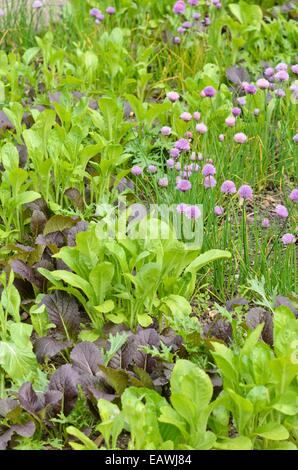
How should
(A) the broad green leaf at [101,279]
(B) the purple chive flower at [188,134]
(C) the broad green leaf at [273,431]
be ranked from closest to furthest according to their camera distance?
(C) the broad green leaf at [273,431] < (A) the broad green leaf at [101,279] < (B) the purple chive flower at [188,134]

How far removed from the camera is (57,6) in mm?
6754

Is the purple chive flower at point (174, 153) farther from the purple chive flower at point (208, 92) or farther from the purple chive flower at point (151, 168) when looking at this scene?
the purple chive flower at point (208, 92)

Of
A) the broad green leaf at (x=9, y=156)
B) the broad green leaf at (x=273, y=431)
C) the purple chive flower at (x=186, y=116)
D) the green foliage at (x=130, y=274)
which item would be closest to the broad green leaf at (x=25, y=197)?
the broad green leaf at (x=9, y=156)

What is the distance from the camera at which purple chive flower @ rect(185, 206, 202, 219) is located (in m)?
3.69

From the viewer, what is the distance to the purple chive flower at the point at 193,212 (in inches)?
145

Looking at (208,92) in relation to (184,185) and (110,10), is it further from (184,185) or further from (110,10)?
(110,10)

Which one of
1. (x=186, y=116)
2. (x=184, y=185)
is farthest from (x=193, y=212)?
(x=186, y=116)

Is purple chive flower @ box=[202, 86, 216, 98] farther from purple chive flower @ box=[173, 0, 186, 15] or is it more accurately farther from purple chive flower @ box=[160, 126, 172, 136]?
purple chive flower @ box=[173, 0, 186, 15]

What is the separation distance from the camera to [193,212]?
3699 millimetres

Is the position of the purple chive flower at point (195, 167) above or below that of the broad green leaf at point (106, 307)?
above

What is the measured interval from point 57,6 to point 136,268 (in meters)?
3.76

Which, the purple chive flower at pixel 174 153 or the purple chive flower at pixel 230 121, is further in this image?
the purple chive flower at pixel 230 121

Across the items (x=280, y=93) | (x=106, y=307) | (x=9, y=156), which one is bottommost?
(x=106, y=307)

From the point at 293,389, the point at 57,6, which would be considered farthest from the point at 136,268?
the point at 57,6
